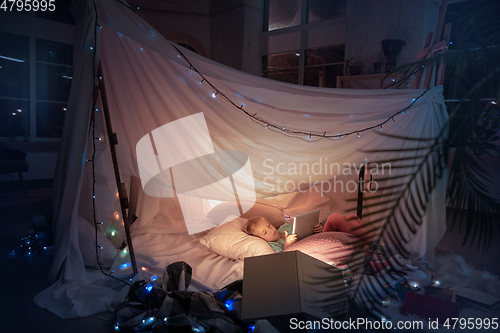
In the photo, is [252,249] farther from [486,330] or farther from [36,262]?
[36,262]

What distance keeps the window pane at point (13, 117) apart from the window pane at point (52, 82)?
29cm

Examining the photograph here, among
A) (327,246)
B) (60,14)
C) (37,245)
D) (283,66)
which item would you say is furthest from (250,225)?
(60,14)

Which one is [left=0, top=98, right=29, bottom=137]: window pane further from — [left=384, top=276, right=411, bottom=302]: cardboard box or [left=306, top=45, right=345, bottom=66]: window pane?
[left=384, top=276, right=411, bottom=302]: cardboard box

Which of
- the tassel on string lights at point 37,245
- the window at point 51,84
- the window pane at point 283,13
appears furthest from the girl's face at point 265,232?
the window at point 51,84

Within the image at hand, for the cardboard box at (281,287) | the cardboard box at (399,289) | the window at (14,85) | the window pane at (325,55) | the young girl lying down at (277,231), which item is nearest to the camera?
the cardboard box at (281,287)

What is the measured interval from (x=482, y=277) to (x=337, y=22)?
13.0ft

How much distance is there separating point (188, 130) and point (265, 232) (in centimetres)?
98

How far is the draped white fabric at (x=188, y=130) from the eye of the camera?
1.96 meters

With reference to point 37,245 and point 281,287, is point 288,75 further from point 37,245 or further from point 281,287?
point 281,287

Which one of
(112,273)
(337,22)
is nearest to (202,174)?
(112,273)

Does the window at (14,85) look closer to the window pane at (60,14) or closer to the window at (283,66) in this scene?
the window pane at (60,14)

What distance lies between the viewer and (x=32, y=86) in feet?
16.9

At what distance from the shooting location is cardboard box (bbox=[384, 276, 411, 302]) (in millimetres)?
1854

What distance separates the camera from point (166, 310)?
1.64 metres
